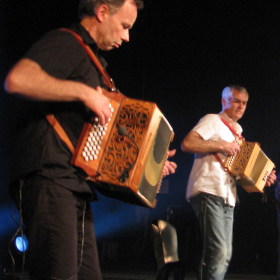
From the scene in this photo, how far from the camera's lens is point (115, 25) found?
Result: 167 cm

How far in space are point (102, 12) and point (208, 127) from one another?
5.30 feet

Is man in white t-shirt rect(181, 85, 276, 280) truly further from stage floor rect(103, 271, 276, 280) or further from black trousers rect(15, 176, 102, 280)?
stage floor rect(103, 271, 276, 280)

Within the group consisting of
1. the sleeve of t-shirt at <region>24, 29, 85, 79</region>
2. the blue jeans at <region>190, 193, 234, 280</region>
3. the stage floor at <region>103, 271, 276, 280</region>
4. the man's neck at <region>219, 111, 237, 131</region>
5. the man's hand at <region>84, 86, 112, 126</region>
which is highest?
the sleeve of t-shirt at <region>24, 29, 85, 79</region>

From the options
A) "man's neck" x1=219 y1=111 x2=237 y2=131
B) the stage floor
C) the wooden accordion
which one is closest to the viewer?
the wooden accordion

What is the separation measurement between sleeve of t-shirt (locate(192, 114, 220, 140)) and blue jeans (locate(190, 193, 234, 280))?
522 millimetres

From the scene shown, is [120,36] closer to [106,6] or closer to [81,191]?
[106,6]

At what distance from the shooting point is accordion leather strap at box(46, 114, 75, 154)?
4.48ft

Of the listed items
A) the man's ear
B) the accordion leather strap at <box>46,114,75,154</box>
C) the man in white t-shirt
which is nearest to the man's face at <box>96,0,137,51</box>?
the man's ear

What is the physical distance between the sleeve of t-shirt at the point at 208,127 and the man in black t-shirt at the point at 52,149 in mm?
1612

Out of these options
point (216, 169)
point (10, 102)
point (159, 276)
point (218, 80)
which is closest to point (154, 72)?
point (218, 80)

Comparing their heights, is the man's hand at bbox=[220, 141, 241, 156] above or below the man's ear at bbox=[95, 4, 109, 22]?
below

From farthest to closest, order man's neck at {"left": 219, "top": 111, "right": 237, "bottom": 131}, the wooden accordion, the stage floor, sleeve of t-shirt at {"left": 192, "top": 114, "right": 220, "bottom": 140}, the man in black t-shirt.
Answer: the stage floor < man's neck at {"left": 219, "top": 111, "right": 237, "bottom": 131} < sleeve of t-shirt at {"left": 192, "top": 114, "right": 220, "bottom": 140} < the wooden accordion < the man in black t-shirt

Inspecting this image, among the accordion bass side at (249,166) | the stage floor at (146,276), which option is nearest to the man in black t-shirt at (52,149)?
the accordion bass side at (249,166)

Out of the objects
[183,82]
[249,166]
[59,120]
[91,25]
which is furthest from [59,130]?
[183,82]
